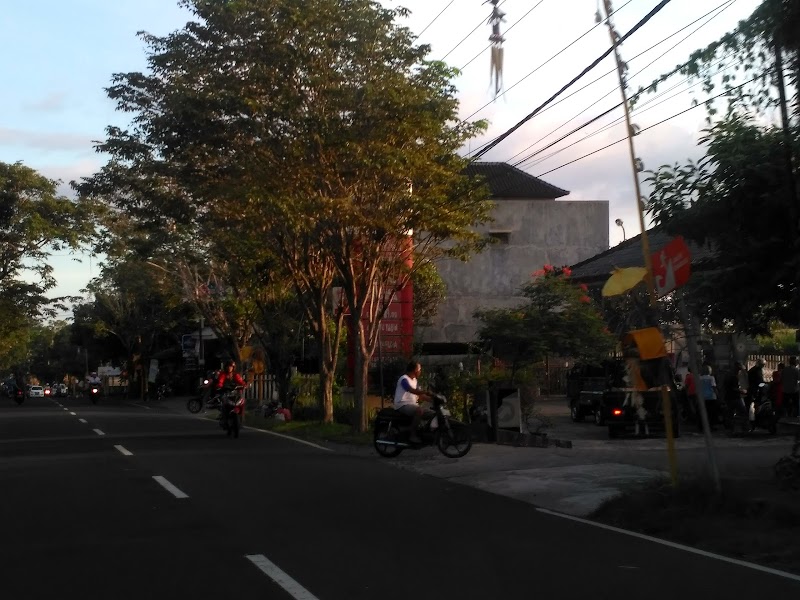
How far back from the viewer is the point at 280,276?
29719 mm

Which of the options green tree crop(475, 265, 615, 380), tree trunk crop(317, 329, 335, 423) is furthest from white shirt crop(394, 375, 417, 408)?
tree trunk crop(317, 329, 335, 423)

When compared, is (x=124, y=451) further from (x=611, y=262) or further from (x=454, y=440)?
(x=611, y=262)

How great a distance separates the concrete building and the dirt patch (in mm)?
34339

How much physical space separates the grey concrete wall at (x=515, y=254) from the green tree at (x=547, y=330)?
1938 cm

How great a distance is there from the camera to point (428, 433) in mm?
18453

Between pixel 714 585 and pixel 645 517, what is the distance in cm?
306

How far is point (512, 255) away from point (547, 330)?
72.9ft

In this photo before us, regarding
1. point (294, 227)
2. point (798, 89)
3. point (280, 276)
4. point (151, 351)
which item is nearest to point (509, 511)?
point (798, 89)

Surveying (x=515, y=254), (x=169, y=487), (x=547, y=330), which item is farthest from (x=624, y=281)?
(x=515, y=254)

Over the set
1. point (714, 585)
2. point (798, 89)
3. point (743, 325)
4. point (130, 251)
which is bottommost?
point (714, 585)

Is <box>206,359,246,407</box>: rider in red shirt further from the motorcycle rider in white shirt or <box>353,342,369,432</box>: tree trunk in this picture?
the motorcycle rider in white shirt

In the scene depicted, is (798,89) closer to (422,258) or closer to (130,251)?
(422,258)

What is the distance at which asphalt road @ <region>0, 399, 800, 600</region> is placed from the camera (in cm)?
788

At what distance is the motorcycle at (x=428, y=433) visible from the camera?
715 inches
